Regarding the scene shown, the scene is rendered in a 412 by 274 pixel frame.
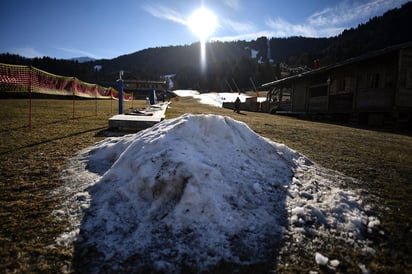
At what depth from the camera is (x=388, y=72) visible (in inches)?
527

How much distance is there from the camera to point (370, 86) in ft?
47.5

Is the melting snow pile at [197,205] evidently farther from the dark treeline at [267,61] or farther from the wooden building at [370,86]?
the dark treeline at [267,61]

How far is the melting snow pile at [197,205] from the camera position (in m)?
1.75

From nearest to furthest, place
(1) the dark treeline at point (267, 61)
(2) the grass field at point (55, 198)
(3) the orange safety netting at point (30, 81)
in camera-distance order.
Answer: (2) the grass field at point (55, 198) < (3) the orange safety netting at point (30, 81) < (1) the dark treeline at point (267, 61)

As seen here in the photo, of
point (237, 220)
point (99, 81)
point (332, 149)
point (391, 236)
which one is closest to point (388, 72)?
point (332, 149)

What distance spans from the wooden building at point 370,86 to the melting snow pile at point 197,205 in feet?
44.1

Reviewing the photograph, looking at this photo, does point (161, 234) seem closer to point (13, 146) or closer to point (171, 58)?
point (13, 146)

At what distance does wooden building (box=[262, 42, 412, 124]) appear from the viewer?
1258 centimetres

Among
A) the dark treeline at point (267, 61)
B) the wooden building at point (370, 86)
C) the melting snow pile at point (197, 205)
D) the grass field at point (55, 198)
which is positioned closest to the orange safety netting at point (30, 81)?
the grass field at point (55, 198)

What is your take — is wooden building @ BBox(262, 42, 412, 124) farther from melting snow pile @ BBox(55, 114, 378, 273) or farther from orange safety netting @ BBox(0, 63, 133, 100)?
orange safety netting @ BBox(0, 63, 133, 100)

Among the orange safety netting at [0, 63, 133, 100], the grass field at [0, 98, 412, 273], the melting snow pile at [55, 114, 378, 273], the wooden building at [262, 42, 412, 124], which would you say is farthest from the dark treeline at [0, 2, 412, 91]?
the melting snow pile at [55, 114, 378, 273]

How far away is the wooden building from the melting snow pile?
44.1ft

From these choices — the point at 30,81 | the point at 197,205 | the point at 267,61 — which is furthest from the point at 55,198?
the point at 267,61

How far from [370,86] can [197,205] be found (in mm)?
16940
